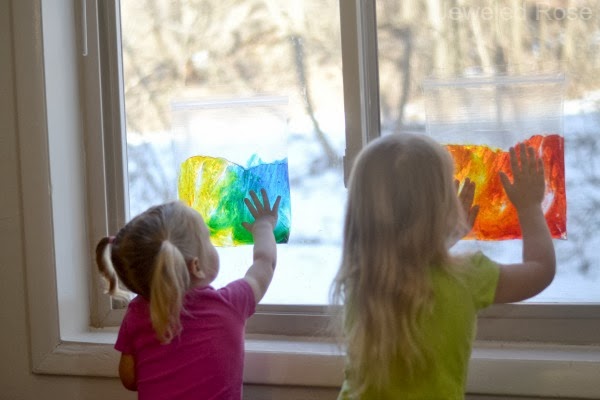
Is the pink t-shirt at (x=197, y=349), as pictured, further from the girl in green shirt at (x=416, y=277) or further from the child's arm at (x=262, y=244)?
the girl in green shirt at (x=416, y=277)

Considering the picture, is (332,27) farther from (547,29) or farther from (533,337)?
(533,337)

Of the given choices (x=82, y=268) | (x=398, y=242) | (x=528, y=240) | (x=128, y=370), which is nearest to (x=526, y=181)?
(x=528, y=240)

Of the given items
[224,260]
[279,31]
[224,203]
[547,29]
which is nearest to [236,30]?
[279,31]

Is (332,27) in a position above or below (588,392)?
above

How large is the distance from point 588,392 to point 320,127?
0.72 m

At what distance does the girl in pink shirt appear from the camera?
1464 mm

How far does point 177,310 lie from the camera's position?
4.82ft

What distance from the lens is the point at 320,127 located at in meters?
1.76

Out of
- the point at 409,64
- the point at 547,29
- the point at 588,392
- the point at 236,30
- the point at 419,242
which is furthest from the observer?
the point at 236,30

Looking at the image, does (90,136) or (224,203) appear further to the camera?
(90,136)

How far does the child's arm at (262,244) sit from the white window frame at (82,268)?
171 millimetres

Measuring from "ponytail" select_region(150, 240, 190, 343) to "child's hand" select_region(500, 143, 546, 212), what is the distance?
1.86 ft

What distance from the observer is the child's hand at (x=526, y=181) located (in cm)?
138

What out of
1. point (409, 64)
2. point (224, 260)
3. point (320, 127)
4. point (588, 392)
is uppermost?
point (409, 64)
